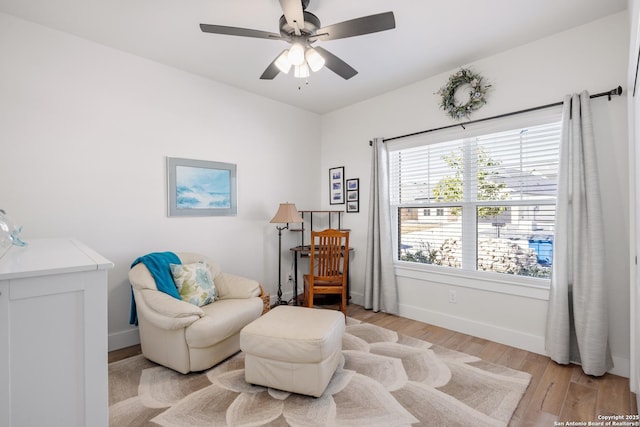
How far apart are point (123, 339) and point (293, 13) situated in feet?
9.82

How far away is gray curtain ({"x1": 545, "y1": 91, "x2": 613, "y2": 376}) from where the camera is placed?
2.21 metres

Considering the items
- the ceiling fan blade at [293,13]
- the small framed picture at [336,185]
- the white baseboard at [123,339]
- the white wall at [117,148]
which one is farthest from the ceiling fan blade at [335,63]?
the white baseboard at [123,339]

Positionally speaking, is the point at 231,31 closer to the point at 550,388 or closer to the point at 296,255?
the point at 296,255

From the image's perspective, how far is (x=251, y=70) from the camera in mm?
3098

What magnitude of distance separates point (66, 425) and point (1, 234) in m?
0.73

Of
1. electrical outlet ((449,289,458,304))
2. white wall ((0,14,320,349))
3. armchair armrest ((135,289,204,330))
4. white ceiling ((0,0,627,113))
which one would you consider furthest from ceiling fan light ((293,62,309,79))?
electrical outlet ((449,289,458,304))

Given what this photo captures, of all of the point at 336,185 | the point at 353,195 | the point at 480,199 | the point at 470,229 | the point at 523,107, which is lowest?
the point at 470,229

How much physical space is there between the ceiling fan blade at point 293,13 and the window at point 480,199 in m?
2.03

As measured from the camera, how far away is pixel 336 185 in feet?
14.1

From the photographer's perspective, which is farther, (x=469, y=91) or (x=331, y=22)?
(x=469, y=91)

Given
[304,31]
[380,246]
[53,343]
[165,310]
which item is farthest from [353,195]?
[53,343]

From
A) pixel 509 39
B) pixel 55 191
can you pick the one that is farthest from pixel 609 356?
pixel 55 191

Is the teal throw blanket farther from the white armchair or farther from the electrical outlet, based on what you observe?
the electrical outlet

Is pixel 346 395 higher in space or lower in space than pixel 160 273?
lower
